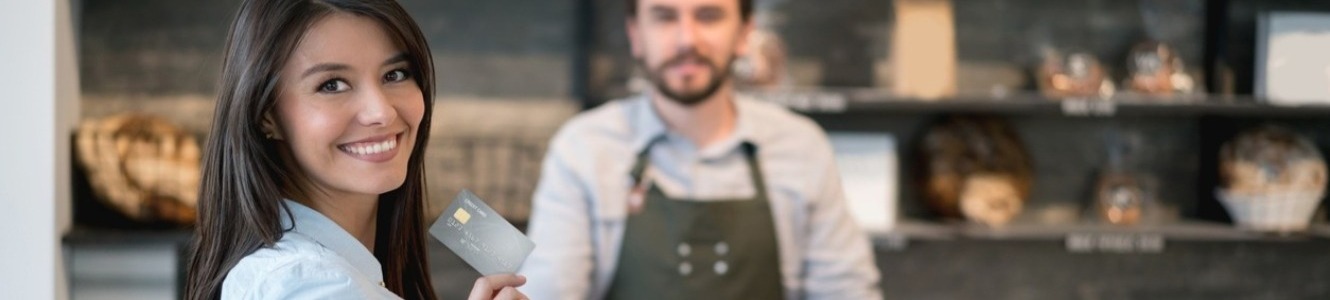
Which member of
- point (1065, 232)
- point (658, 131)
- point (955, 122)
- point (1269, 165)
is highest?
point (658, 131)

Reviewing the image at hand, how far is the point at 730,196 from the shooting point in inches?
107

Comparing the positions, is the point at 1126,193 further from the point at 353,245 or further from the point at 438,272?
the point at 353,245

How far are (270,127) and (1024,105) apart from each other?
114 inches

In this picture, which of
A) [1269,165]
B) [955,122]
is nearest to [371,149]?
[955,122]

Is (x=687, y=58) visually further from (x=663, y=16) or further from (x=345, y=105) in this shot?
(x=345, y=105)

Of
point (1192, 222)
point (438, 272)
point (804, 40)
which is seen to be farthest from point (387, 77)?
point (1192, 222)

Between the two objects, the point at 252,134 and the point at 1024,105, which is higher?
the point at 252,134

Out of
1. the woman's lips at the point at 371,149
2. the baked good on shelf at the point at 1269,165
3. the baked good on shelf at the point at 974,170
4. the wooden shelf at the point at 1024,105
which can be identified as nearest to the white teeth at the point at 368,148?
the woman's lips at the point at 371,149

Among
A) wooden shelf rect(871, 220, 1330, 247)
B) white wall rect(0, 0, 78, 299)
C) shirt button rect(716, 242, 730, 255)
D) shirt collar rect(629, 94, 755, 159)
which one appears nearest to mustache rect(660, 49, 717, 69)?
shirt collar rect(629, 94, 755, 159)

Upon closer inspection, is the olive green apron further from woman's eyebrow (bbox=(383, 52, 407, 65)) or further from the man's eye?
woman's eyebrow (bbox=(383, 52, 407, 65))

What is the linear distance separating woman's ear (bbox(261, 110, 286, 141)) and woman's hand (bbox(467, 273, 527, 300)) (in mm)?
228

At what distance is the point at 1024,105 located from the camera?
12.4ft

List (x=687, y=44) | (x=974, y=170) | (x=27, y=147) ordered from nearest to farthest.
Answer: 1. (x=27, y=147)
2. (x=687, y=44)
3. (x=974, y=170)

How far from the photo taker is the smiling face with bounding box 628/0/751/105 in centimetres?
265
